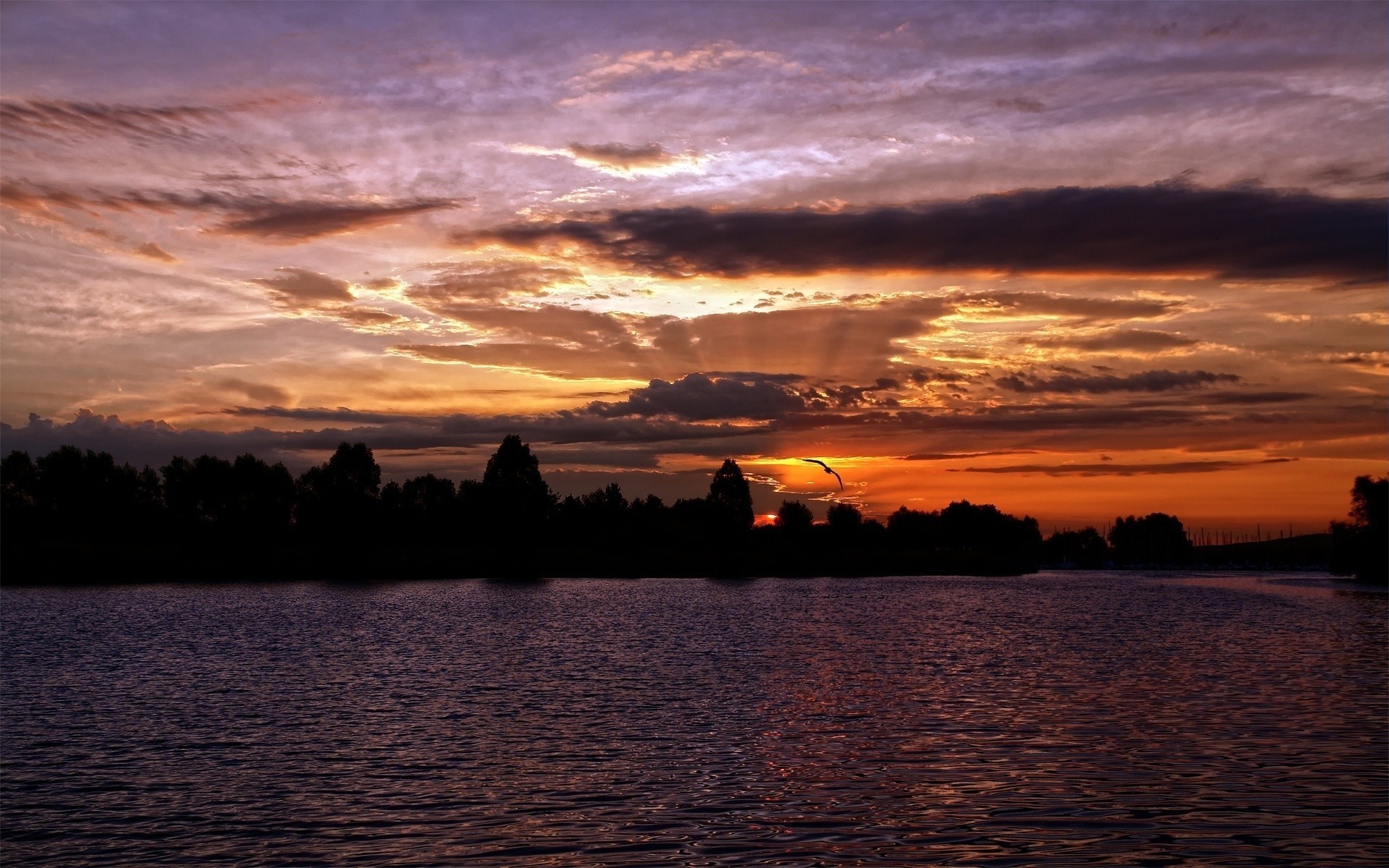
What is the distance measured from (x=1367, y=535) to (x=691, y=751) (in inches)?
7611

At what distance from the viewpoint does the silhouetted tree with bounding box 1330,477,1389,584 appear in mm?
180000

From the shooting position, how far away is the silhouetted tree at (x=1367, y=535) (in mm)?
180000

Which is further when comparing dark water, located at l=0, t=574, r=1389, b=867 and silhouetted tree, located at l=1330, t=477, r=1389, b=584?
silhouetted tree, located at l=1330, t=477, r=1389, b=584

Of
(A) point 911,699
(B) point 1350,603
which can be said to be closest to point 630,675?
(A) point 911,699

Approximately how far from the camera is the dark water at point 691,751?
21.3 meters

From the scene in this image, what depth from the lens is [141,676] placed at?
46906 millimetres

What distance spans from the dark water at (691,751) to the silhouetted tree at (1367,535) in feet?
442

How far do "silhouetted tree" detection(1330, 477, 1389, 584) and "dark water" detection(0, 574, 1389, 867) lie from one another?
442 feet

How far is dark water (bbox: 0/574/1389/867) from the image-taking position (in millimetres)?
21344

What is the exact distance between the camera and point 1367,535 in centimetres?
18650

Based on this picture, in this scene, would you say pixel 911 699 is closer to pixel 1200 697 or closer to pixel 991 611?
pixel 1200 697

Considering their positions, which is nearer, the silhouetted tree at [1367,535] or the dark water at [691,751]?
the dark water at [691,751]

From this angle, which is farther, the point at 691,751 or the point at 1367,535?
the point at 1367,535

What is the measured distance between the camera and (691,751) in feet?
98.5
